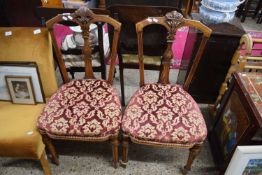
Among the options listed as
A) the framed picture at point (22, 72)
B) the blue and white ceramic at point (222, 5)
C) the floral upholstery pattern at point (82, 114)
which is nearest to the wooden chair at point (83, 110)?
the floral upholstery pattern at point (82, 114)

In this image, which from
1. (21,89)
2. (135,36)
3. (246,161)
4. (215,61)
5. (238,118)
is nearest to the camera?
(246,161)

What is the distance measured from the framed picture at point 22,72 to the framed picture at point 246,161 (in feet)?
3.75

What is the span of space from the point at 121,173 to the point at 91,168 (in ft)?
0.65

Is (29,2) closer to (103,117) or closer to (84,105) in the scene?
(84,105)

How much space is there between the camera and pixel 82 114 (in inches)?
45.9

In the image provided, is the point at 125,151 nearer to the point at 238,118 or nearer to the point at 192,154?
the point at 192,154

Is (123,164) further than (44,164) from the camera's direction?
Yes

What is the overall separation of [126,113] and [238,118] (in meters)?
0.62

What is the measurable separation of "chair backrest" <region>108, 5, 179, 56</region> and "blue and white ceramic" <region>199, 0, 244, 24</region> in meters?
0.40

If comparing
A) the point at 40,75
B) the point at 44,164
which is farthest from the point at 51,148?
the point at 40,75

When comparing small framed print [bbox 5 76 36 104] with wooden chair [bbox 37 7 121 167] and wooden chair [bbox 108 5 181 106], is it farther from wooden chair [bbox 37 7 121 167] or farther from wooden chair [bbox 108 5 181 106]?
wooden chair [bbox 108 5 181 106]

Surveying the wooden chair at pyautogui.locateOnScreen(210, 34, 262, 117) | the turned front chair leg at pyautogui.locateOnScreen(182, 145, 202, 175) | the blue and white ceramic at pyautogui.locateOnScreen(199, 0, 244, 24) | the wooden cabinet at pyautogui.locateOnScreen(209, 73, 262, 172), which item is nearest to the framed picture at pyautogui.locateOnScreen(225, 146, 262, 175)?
the wooden cabinet at pyautogui.locateOnScreen(209, 73, 262, 172)

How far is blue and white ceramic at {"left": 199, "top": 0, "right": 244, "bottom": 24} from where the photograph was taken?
1.45 metres

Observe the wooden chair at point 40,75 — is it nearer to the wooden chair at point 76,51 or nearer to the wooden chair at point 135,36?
the wooden chair at point 76,51
